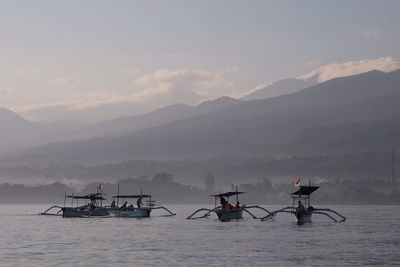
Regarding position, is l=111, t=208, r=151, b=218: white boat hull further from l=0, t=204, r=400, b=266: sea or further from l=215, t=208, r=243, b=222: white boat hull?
l=0, t=204, r=400, b=266: sea

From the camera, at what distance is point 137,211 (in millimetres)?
147125

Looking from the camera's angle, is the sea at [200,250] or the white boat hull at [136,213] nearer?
the sea at [200,250]

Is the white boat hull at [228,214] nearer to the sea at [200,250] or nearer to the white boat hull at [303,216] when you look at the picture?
the white boat hull at [303,216]

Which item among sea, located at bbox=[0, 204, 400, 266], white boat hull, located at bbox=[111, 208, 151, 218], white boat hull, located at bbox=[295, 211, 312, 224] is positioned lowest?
sea, located at bbox=[0, 204, 400, 266]

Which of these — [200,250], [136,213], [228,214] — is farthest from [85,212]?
[200,250]

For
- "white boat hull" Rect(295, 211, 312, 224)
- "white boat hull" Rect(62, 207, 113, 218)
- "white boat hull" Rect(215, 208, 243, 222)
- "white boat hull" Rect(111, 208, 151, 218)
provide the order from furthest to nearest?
"white boat hull" Rect(62, 207, 113, 218) < "white boat hull" Rect(111, 208, 151, 218) < "white boat hull" Rect(215, 208, 243, 222) < "white boat hull" Rect(295, 211, 312, 224)

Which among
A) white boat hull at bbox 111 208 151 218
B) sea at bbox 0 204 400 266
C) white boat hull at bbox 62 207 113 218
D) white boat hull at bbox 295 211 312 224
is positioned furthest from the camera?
white boat hull at bbox 62 207 113 218

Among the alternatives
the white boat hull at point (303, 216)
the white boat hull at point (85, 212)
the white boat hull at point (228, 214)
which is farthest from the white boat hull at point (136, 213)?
the white boat hull at point (303, 216)

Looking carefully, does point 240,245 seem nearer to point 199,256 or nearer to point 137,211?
point 199,256

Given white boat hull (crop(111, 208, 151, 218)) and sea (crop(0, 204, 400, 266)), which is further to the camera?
white boat hull (crop(111, 208, 151, 218))

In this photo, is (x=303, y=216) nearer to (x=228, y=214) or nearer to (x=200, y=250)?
(x=228, y=214)

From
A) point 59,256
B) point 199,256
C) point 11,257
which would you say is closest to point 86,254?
point 59,256

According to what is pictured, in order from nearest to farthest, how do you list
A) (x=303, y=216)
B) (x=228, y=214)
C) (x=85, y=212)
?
(x=303, y=216), (x=228, y=214), (x=85, y=212)

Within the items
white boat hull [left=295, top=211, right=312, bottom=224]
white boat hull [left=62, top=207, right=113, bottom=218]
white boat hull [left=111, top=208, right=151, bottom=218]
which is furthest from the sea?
white boat hull [left=62, top=207, right=113, bottom=218]
